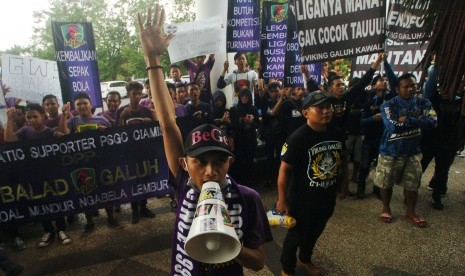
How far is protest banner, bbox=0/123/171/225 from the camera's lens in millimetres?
3441

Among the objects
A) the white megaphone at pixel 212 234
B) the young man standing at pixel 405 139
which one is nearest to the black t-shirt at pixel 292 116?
the young man standing at pixel 405 139

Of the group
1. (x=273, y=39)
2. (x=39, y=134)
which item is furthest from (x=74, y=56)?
(x=273, y=39)

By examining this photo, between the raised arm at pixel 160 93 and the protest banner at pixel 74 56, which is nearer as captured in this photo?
the raised arm at pixel 160 93

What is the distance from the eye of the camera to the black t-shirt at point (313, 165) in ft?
9.06

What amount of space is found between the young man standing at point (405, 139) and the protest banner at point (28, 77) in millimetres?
5145

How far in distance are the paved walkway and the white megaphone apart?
2464mm

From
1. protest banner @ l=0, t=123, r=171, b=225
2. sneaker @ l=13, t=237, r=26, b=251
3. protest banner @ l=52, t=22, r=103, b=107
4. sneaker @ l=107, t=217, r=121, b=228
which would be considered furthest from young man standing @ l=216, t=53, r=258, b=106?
sneaker @ l=13, t=237, r=26, b=251

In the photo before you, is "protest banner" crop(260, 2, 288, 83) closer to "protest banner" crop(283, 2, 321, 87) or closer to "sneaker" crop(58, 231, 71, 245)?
"protest banner" crop(283, 2, 321, 87)

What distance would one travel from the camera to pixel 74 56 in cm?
553

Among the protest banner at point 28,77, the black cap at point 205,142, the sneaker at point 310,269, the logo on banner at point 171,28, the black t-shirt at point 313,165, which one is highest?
the logo on banner at point 171,28

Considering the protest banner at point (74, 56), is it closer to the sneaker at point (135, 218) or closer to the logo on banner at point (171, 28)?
the logo on banner at point (171, 28)

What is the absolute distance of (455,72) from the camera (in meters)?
1.30

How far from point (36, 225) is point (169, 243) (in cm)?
223

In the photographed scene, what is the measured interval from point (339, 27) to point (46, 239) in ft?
14.7
